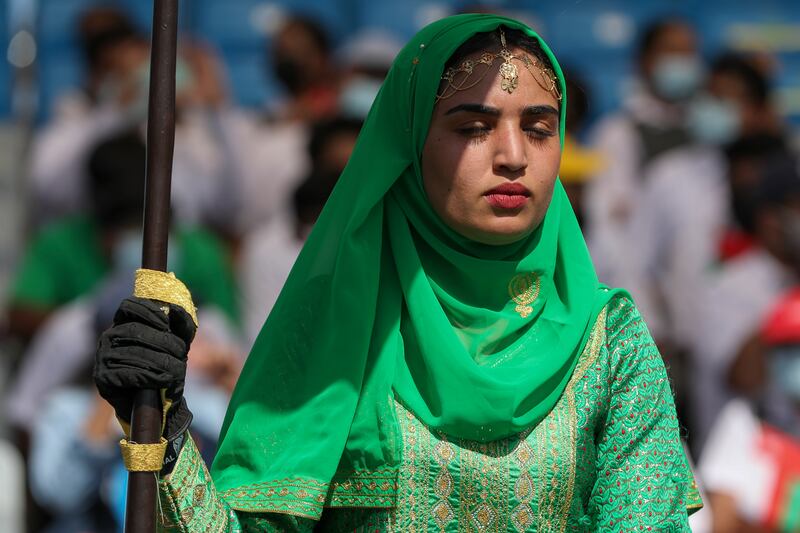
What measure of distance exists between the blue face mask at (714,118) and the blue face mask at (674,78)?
0.11 metres

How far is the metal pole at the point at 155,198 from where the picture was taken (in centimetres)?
296

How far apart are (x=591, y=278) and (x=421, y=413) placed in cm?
45

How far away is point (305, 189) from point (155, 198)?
12.8 ft

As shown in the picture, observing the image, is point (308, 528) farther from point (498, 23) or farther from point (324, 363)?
point (498, 23)

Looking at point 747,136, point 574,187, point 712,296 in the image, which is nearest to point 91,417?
point 574,187

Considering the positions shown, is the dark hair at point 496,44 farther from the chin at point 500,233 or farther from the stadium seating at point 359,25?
the stadium seating at point 359,25

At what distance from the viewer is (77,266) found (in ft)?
23.4

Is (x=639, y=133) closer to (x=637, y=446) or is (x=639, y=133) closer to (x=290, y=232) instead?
(x=290, y=232)

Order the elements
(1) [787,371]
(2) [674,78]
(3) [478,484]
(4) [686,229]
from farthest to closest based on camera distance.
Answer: (2) [674,78] → (4) [686,229] → (1) [787,371] → (3) [478,484]

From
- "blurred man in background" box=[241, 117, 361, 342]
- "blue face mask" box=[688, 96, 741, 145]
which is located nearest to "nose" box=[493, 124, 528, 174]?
"blurred man in background" box=[241, 117, 361, 342]

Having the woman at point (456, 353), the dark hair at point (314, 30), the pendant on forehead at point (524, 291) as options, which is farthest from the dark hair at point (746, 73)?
the pendant on forehead at point (524, 291)

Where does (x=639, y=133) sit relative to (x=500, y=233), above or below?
above

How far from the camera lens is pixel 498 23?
329 cm

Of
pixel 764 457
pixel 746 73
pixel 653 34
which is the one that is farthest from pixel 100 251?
pixel 746 73
